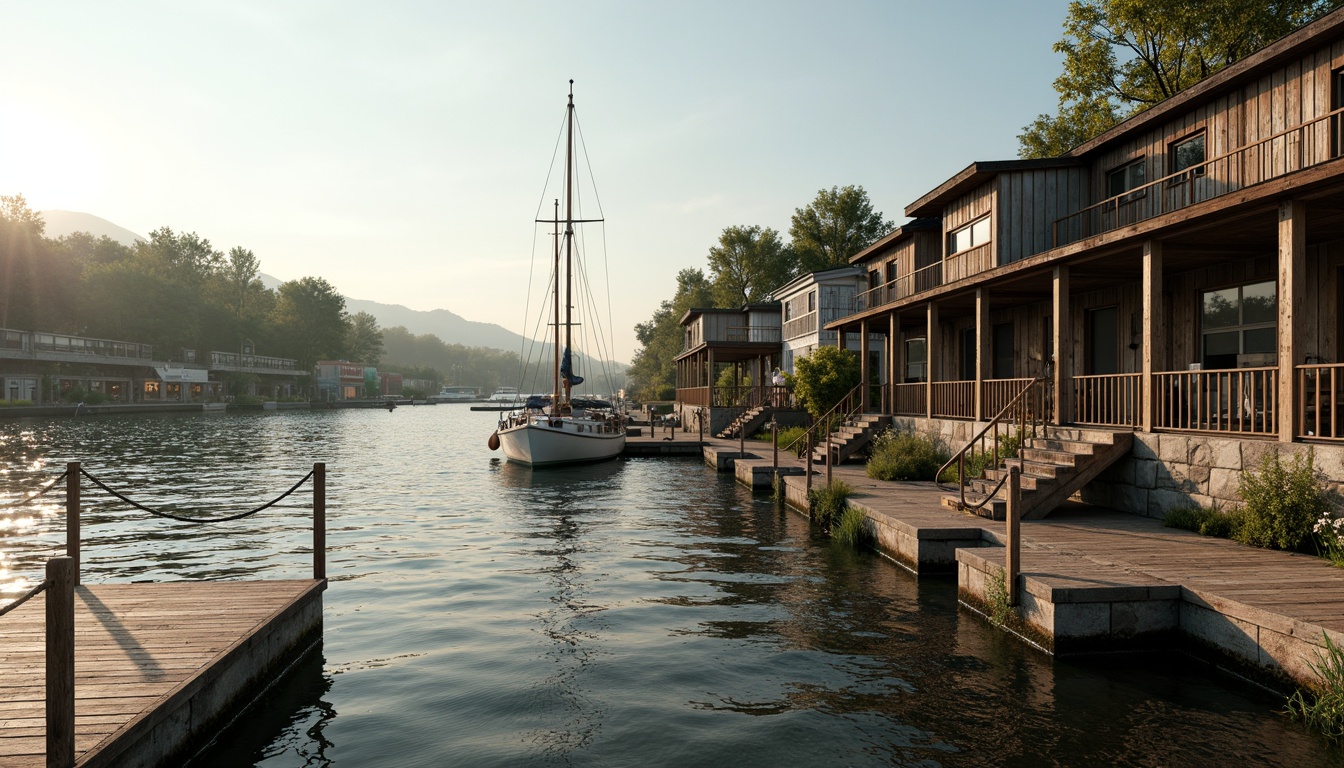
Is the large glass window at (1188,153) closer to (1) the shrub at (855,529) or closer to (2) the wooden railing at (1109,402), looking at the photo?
(2) the wooden railing at (1109,402)

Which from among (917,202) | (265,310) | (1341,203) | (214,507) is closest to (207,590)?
(214,507)

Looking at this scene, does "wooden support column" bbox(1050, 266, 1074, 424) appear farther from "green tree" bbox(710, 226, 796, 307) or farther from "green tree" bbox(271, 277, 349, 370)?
"green tree" bbox(271, 277, 349, 370)

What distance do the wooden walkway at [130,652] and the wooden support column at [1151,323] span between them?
12913 mm

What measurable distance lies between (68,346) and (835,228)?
69.3 m

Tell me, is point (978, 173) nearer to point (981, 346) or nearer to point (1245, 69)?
point (981, 346)

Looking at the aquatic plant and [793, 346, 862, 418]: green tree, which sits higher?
[793, 346, 862, 418]: green tree

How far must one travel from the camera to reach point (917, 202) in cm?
2469

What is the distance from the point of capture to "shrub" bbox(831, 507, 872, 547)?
47.6 ft

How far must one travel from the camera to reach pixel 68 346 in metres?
69.8

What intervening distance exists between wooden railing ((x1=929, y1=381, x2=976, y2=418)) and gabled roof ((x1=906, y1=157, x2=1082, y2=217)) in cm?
555

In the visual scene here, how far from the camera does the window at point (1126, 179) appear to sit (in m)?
18.6

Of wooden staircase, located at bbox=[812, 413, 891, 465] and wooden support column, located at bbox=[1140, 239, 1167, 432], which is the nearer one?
wooden support column, located at bbox=[1140, 239, 1167, 432]

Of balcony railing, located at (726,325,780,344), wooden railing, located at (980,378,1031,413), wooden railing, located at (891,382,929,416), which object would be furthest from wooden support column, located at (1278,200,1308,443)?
balcony railing, located at (726,325,780,344)

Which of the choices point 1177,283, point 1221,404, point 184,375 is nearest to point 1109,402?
point 1221,404
